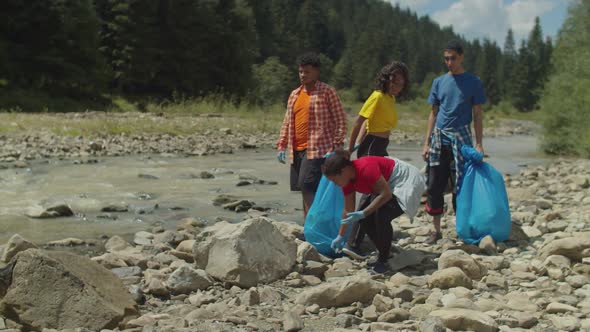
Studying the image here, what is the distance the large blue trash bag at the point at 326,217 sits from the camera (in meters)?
5.47

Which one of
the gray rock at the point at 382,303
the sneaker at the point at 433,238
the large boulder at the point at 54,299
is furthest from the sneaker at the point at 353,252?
the large boulder at the point at 54,299

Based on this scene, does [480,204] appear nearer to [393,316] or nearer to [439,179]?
[439,179]

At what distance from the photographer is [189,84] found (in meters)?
42.2

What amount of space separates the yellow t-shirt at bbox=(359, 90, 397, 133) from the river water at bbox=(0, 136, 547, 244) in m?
2.46

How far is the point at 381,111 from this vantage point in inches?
234

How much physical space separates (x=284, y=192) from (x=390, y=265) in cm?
533

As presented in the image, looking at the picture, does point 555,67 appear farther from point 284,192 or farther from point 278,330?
point 278,330

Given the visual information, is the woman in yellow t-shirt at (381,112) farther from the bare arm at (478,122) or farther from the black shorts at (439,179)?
the bare arm at (478,122)

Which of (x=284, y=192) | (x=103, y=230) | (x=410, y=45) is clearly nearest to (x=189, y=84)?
(x=284, y=192)

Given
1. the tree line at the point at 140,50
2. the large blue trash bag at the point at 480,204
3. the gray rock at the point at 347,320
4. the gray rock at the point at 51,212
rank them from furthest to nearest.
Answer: the tree line at the point at 140,50 < the gray rock at the point at 51,212 < the large blue trash bag at the point at 480,204 < the gray rock at the point at 347,320

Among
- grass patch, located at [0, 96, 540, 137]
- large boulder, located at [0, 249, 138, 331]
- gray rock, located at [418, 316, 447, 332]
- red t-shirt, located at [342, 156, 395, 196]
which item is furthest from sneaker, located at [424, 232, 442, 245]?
grass patch, located at [0, 96, 540, 137]

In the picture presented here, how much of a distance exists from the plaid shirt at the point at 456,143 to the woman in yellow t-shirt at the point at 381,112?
46 centimetres

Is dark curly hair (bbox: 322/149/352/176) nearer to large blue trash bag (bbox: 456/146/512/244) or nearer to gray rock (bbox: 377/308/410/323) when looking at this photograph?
gray rock (bbox: 377/308/410/323)

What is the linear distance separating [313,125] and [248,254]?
1783 millimetres
